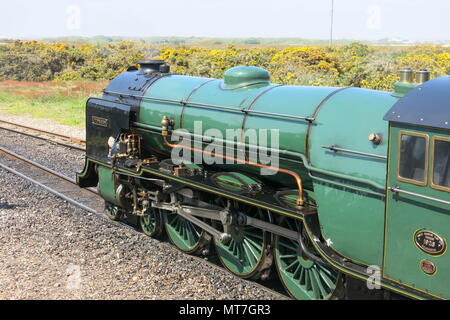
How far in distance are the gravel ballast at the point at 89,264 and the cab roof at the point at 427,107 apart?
3241mm

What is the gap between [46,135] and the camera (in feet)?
66.3

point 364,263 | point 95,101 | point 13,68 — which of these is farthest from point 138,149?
point 13,68

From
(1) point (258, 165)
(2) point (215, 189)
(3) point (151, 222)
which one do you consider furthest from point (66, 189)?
(1) point (258, 165)

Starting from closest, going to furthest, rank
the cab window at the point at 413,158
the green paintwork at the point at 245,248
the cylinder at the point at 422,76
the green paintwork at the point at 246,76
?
1. the cab window at the point at 413,158
2. the cylinder at the point at 422,76
3. the green paintwork at the point at 245,248
4. the green paintwork at the point at 246,76

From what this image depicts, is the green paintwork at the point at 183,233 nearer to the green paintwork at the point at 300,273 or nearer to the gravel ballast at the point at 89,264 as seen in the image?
the gravel ballast at the point at 89,264

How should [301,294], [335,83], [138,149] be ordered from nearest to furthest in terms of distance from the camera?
[301,294] → [138,149] → [335,83]

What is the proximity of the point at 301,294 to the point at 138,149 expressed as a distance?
4.47 m

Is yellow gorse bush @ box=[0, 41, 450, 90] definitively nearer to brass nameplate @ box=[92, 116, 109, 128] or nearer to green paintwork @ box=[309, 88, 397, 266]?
brass nameplate @ box=[92, 116, 109, 128]

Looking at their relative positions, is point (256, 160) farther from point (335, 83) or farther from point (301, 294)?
point (335, 83)

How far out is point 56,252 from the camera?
860cm

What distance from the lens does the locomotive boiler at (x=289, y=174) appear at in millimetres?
5016

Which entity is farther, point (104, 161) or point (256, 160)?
point (104, 161)

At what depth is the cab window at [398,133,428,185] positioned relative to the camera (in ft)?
16.2

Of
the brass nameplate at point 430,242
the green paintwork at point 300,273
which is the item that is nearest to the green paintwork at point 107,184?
the green paintwork at point 300,273
